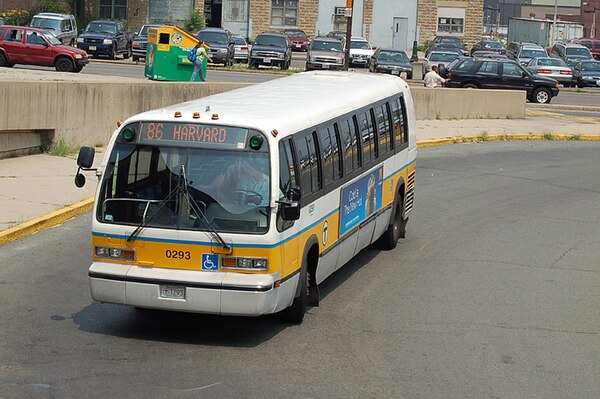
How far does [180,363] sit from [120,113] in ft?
44.9

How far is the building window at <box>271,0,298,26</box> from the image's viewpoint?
77.9 m

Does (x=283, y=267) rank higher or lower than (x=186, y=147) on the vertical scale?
lower

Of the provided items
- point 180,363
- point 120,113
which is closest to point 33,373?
point 180,363

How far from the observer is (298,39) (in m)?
73.2

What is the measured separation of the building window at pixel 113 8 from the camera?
7700cm

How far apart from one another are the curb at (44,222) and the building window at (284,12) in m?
62.7

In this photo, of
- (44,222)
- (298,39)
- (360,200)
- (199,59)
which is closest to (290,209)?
(360,200)

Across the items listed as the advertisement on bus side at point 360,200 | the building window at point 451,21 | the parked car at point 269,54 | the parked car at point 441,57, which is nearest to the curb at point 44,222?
the advertisement on bus side at point 360,200

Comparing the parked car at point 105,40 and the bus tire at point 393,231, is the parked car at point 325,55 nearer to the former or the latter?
the parked car at point 105,40

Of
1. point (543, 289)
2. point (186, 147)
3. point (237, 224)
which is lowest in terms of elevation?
point (543, 289)

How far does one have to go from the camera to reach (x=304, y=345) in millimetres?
9961

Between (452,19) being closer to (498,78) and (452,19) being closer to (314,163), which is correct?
(498,78)

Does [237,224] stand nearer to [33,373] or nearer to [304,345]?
[304,345]

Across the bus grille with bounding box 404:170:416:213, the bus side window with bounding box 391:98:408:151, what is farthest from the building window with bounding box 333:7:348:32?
the bus side window with bounding box 391:98:408:151
